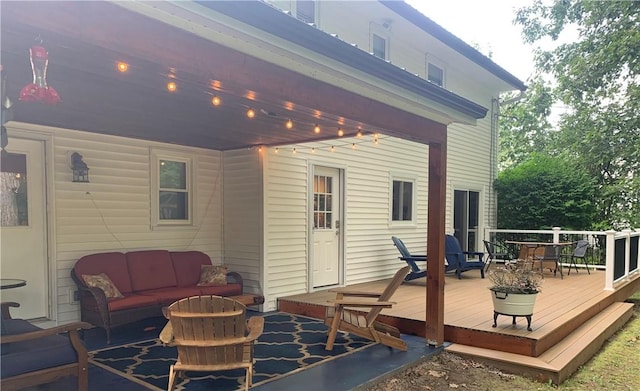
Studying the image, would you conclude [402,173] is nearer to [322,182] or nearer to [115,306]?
[322,182]

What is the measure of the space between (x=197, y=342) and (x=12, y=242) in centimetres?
289

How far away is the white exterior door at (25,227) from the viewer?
473 centimetres

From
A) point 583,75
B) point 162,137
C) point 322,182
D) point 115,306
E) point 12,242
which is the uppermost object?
point 583,75

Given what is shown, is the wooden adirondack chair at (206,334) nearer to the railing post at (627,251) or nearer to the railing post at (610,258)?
the railing post at (610,258)

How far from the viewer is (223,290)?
5.80 m

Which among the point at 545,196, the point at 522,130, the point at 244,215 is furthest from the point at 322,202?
the point at 522,130

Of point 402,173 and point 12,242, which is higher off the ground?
point 402,173

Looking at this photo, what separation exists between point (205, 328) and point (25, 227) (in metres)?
2.92

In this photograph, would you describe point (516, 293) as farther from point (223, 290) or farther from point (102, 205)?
point (102, 205)

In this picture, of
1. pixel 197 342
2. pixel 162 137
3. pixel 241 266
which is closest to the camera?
pixel 197 342

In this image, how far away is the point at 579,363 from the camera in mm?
4711

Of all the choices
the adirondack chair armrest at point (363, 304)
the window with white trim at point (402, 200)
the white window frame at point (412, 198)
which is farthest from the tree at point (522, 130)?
the adirondack chair armrest at point (363, 304)

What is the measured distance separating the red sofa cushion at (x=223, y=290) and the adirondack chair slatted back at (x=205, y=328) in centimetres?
229

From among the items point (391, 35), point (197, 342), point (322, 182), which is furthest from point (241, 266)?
point (391, 35)
